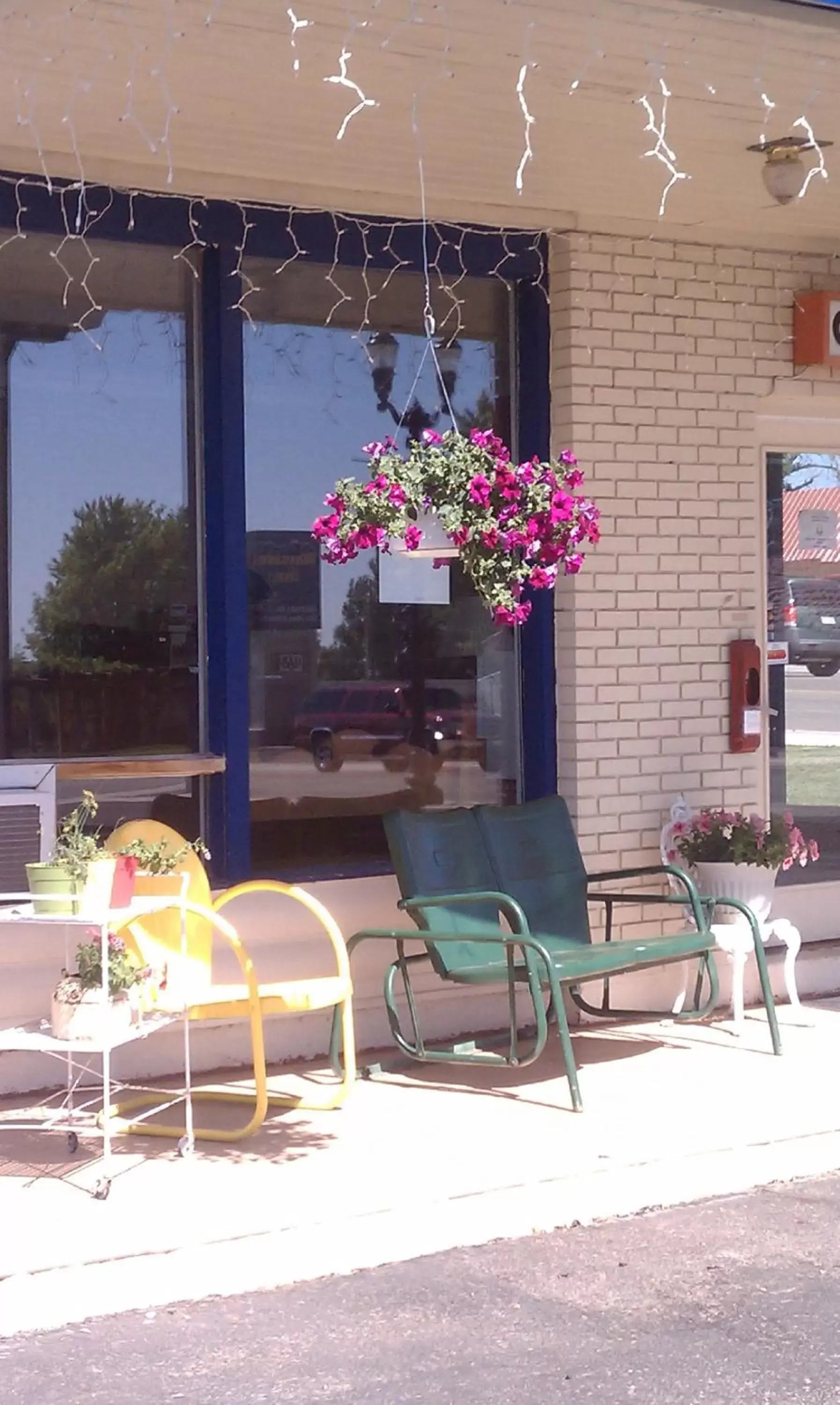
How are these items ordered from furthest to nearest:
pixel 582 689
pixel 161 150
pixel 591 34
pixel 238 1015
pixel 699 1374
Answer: pixel 582 689 → pixel 161 150 → pixel 238 1015 → pixel 591 34 → pixel 699 1374

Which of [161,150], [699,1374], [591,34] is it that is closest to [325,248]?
[161,150]

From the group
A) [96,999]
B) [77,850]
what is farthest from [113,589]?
[96,999]

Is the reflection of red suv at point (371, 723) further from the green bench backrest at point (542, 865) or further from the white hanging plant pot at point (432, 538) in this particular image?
the white hanging plant pot at point (432, 538)

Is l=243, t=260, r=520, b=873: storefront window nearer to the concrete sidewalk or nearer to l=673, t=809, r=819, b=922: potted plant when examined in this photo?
l=673, t=809, r=819, b=922: potted plant

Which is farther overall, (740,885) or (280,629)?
(740,885)

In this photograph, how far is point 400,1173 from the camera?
5.14 meters

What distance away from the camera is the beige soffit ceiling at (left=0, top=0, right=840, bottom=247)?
197 inches

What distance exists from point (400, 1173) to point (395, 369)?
3.40 meters

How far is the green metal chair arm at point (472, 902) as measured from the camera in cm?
587

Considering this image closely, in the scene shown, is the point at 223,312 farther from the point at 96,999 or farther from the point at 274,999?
the point at 96,999

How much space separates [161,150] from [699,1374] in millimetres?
4461

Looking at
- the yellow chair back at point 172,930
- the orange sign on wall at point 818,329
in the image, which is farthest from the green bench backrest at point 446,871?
the orange sign on wall at point 818,329

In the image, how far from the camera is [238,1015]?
5652mm

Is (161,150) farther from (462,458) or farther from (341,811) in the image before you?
(341,811)
